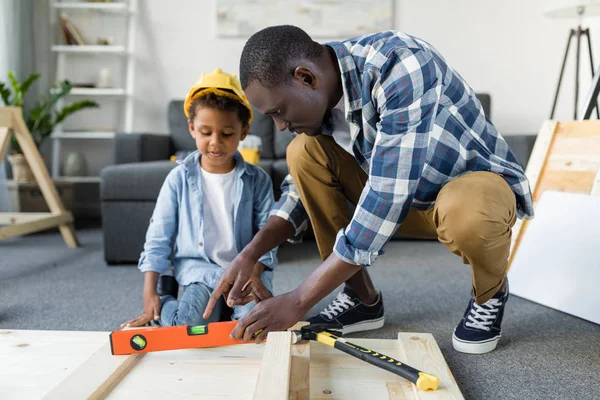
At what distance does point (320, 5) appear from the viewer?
11.3 ft

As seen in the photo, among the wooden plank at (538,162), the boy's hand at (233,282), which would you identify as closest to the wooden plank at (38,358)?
the boy's hand at (233,282)

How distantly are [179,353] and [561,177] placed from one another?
4.39 ft

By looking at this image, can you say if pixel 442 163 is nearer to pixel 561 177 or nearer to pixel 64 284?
pixel 561 177

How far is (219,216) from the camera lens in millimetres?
1409

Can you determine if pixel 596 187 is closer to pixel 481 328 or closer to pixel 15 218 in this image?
pixel 481 328

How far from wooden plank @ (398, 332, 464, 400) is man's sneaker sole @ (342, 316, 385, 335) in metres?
0.24

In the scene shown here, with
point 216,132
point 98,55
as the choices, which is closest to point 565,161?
point 216,132

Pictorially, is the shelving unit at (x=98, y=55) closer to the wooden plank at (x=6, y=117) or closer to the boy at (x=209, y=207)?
the wooden plank at (x=6, y=117)

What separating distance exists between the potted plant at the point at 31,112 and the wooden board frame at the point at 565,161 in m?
2.58

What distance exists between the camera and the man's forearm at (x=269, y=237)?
3.95 feet

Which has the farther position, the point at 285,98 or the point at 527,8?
the point at 527,8

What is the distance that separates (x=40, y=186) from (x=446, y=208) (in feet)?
6.73

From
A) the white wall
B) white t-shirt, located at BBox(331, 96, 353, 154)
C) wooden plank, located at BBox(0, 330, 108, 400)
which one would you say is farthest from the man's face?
the white wall

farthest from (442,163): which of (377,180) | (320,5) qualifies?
(320,5)
